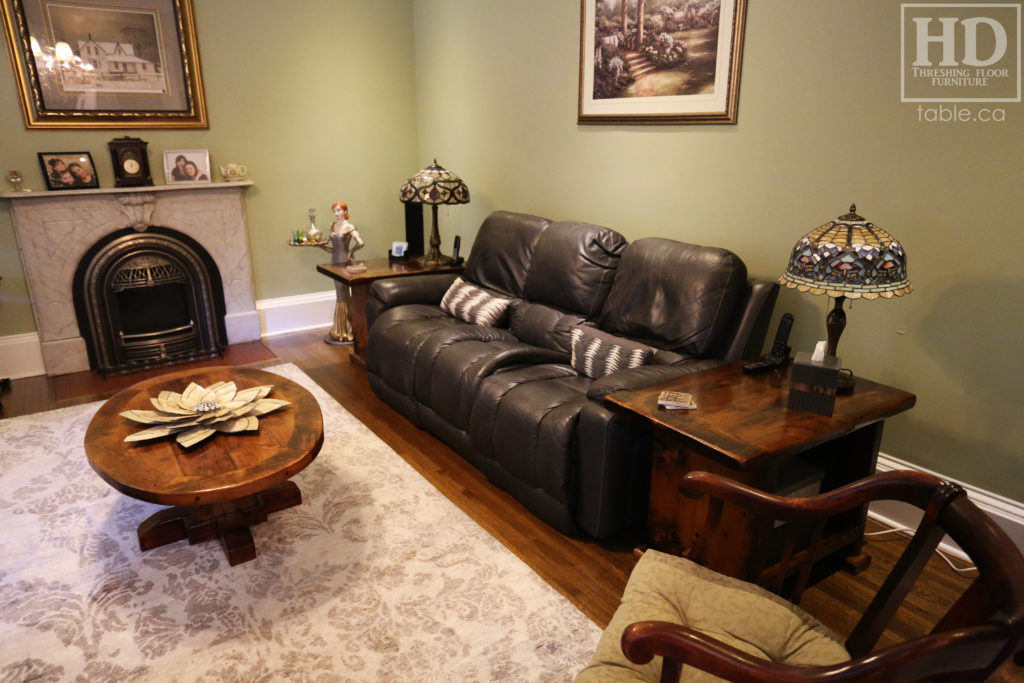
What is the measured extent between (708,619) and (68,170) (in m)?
4.39

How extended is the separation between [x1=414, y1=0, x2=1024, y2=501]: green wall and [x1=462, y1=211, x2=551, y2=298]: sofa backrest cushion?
1.55ft

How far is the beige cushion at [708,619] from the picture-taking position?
1.24 m

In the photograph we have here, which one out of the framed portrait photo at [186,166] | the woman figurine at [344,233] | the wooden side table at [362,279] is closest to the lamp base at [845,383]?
the wooden side table at [362,279]

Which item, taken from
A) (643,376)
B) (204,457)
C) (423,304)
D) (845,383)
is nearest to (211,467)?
(204,457)

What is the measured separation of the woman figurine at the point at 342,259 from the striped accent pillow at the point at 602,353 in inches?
74.1

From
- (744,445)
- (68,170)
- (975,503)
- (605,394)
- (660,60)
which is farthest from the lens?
(68,170)

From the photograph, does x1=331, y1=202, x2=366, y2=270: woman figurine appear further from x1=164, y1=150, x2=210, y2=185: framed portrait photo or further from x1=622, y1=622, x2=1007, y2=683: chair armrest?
→ x1=622, y1=622, x2=1007, y2=683: chair armrest

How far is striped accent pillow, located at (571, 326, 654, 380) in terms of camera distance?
8.87 ft

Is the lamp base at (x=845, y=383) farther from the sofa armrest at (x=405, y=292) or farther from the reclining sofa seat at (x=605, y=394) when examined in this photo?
the sofa armrest at (x=405, y=292)

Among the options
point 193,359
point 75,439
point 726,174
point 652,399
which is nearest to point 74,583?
point 75,439

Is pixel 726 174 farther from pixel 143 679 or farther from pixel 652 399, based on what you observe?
pixel 143 679

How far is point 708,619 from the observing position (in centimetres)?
135

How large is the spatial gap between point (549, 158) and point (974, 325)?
8.07ft

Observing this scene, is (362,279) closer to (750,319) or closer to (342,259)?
(342,259)
